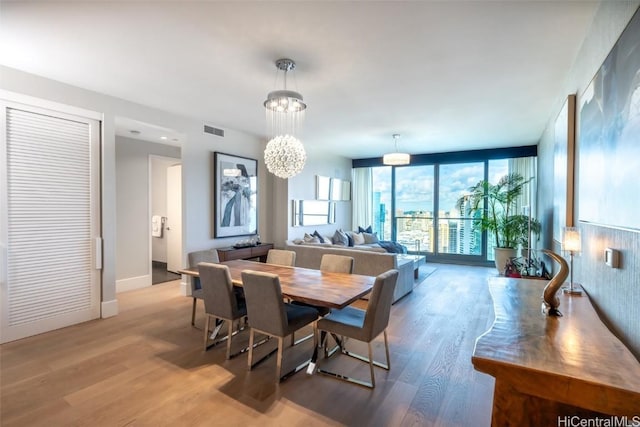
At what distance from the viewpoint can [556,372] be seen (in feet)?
3.57

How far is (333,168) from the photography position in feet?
26.1

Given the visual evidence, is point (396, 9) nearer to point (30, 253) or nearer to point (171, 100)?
point (171, 100)

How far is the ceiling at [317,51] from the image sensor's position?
2156 millimetres

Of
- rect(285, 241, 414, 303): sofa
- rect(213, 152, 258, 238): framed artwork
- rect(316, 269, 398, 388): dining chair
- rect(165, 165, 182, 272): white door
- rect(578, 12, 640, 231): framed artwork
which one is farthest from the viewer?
rect(165, 165, 182, 272): white door

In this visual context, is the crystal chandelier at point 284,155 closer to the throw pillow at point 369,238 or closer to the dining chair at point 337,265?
the dining chair at point 337,265

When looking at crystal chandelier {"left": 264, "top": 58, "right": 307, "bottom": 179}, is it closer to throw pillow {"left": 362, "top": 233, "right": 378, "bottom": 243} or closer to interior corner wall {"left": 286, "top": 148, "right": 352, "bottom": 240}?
interior corner wall {"left": 286, "top": 148, "right": 352, "bottom": 240}

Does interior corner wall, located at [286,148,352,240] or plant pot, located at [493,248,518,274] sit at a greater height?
interior corner wall, located at [286,148,352,240]

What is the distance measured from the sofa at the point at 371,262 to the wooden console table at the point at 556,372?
107 inches

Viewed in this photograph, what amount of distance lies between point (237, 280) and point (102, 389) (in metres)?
1.26

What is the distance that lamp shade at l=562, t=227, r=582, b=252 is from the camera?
211 cm

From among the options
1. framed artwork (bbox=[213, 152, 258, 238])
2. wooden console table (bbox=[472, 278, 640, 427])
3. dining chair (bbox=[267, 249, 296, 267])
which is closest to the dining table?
dining chair (bbox=[267, 249, 296, 267])

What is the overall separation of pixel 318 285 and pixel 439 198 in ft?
20.2

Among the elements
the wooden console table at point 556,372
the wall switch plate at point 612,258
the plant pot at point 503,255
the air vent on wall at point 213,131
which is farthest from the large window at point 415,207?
the wooden console table at point 556,372

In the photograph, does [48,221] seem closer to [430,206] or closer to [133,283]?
[133,283]
